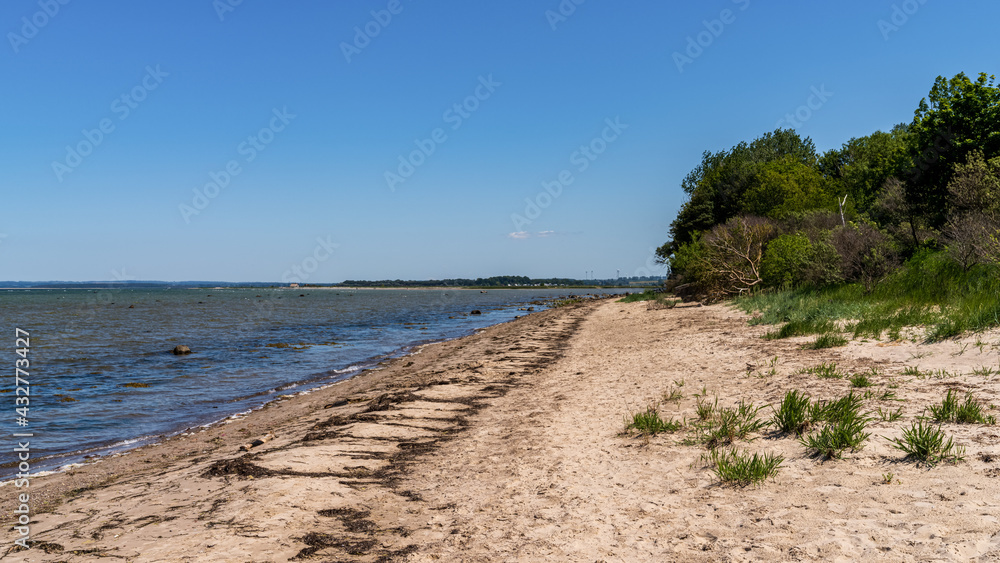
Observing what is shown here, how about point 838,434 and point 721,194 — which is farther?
point 721,194

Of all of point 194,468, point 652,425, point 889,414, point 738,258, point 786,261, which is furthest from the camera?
point 738,258

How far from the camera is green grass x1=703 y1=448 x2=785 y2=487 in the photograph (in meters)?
5.10

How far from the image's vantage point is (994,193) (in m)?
17.1

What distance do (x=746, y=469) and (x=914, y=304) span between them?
11.8 metres

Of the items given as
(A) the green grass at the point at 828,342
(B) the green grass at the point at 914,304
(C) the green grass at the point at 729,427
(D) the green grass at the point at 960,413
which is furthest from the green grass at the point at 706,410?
(B) the green grass at the point at 914,304

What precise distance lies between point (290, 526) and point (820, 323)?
41.7 ft

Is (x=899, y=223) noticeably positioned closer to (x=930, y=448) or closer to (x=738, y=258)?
(x=738, y=258)

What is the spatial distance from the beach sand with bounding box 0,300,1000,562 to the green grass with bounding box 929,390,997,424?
194 millimetres

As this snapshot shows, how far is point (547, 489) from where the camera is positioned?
5.60 metres

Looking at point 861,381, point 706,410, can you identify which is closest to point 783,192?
point 861,381

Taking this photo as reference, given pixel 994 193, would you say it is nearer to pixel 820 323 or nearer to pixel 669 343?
pixel 820 323

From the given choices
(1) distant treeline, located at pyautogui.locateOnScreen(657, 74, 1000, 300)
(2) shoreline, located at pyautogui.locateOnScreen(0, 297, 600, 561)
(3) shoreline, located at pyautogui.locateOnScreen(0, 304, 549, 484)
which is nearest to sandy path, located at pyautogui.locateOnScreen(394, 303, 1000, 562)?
(2) shoreline, located at pyautogui.locateOnScreen(0, 297, 600, 561)

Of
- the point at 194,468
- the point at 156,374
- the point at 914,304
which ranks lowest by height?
the point at 156,374

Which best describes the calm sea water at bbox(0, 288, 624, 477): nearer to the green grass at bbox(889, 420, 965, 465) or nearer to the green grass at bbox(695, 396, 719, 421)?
the green grass at bbox(695, 396, 719, 421)
